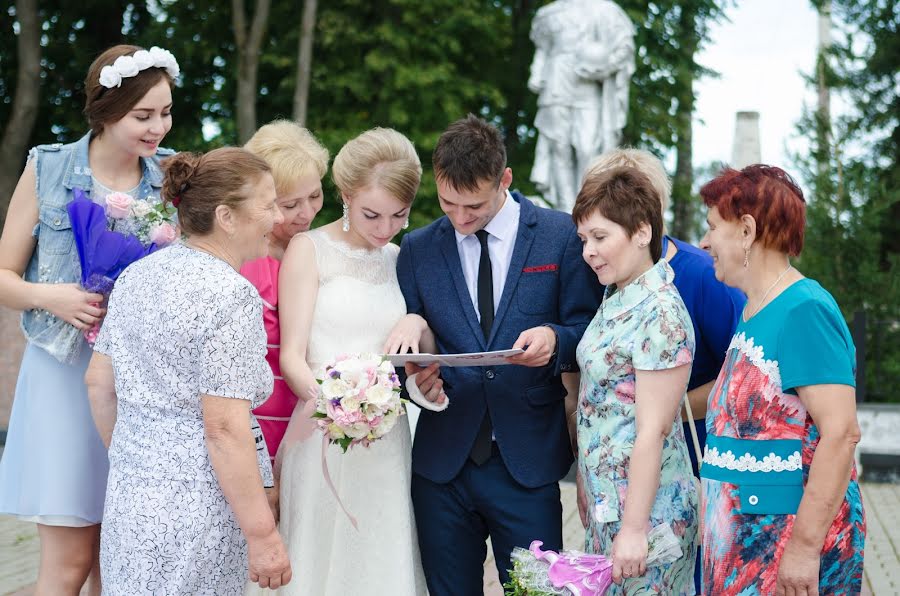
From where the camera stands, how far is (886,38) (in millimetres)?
17359

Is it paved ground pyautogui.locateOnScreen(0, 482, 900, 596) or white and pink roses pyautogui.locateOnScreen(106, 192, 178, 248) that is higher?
white and pink roses pyautogui.locateOnScreen(106, 192, 178, 248)

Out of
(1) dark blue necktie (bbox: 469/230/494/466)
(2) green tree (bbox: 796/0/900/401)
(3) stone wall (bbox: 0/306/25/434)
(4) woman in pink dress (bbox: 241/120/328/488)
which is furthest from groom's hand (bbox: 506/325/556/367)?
(2) green tree (bbox: 796/0/900/401)

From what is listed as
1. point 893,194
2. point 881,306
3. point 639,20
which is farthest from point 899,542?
point 639,20

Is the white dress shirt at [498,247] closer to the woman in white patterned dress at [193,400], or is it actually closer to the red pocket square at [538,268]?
the red pocket square at [538,268]

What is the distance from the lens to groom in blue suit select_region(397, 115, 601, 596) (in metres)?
3.65

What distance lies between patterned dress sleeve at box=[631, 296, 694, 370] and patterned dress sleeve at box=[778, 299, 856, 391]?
0.31 metres

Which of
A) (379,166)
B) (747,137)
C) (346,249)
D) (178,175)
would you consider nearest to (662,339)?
(379,166)

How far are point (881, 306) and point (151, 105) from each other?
9508 mm

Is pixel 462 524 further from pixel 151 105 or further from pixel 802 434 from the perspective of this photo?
pixel 151 105

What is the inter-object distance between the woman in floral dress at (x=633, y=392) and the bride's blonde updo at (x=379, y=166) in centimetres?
69

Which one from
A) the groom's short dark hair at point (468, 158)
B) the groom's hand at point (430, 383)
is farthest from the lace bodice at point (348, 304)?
the groom's short dark hair at point (468, 158)

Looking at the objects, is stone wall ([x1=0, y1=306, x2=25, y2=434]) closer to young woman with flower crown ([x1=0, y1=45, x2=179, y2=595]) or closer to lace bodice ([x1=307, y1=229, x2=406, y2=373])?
young woman with flower crown ([x1=0, y1=45, x2=179, y2=595])

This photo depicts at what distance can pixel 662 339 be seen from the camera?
3139 millimetres

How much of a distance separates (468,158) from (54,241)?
1.50 meters
